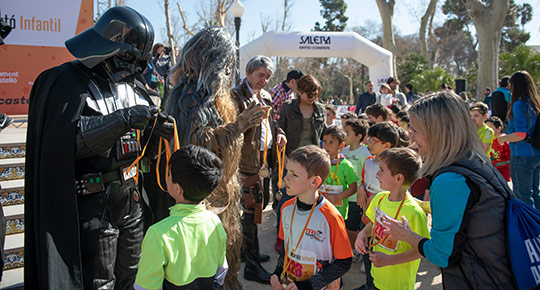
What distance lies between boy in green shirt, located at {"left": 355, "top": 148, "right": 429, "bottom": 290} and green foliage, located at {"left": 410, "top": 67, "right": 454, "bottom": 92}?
2162cm

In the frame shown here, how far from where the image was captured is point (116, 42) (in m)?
2.13

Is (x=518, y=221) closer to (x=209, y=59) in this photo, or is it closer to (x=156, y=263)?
(x=156, y=263)

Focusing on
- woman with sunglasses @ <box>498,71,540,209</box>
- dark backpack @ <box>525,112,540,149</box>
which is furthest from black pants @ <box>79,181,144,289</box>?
dark backpack @ <box>525,112,540,149</box>

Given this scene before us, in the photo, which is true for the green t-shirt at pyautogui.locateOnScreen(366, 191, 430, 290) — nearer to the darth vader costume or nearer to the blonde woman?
the blonde woman

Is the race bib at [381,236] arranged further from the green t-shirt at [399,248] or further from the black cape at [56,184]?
the black cape at [56,184]

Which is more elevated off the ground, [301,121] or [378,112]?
[378,112]

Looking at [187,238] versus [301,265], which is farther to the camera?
[301,265]

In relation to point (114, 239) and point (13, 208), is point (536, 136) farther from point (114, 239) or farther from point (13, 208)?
point (13, 208)

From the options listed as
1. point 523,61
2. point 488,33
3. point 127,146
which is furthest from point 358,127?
point 523,61

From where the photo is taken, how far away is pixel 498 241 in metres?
1.48

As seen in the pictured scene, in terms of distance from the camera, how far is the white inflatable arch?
44.3 ft

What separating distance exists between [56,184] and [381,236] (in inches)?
76.9

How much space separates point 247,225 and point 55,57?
464 cm

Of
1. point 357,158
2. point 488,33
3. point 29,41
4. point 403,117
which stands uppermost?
point 488,33
